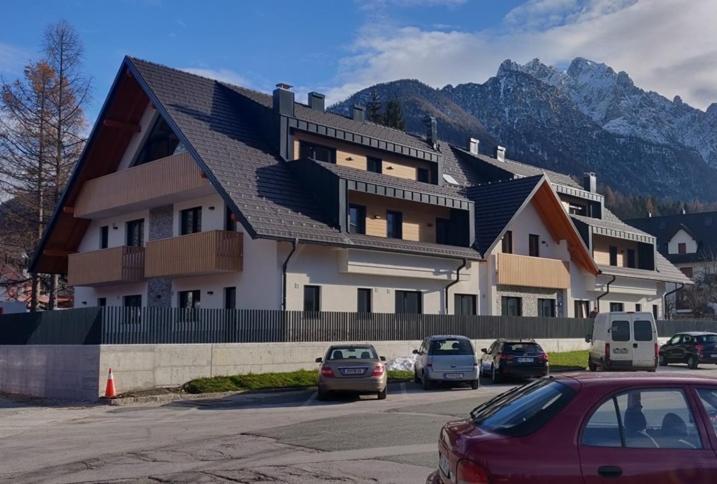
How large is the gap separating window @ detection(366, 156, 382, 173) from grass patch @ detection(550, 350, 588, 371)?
1118cm

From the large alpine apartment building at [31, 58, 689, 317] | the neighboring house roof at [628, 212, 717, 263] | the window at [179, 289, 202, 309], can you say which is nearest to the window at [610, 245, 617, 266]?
the large alpine apartment building at [31, 58, 689, 317]

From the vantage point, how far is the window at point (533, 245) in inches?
1549

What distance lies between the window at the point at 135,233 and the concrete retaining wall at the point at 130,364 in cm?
869

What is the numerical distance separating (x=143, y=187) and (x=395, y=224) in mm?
10438

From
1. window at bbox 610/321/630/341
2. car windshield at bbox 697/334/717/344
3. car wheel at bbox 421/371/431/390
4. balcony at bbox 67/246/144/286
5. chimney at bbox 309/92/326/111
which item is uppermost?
chimney at bbox 309/92/326/111

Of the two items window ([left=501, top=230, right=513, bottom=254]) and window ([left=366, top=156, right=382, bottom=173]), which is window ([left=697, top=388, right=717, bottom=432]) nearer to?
window ([left=366, top=156, right=382, bottom=173])

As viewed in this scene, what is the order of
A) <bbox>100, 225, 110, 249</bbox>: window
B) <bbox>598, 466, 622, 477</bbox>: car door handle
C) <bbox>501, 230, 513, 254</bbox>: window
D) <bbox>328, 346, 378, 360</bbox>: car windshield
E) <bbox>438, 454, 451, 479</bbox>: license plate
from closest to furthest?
<bbox>598, 466, 622, 477</bbox>: car door handle → <bbox>438, 454, 451, 479</bbox>: license plate → <bbox>328, 346, 378, 360</bbox>: car windshield → <bbox>100, 225, 110, 249</bbox>: window → <bbox>501, 230, 513, 254</bbox>: window

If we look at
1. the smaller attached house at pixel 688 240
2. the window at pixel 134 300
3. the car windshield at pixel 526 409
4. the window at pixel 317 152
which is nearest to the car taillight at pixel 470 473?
the car windshield at pixel 526 409

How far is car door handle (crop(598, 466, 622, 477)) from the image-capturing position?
17.4ft

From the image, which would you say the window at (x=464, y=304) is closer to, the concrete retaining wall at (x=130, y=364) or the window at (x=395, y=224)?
the window at (x=395, y=224)

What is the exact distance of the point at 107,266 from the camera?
3316 cm

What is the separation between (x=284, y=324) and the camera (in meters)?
25.7

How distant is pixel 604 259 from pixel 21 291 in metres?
34.3

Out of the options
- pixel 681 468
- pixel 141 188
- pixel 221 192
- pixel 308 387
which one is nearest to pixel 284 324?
pixel 308 387
